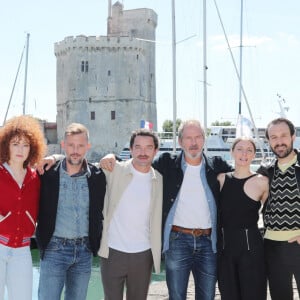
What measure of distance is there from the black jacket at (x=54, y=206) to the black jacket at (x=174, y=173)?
50 centimetres

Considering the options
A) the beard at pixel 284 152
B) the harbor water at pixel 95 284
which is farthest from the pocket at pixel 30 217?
the harbor water at pixel 95 284

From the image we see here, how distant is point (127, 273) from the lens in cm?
376

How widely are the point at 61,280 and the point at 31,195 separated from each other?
0.66 m

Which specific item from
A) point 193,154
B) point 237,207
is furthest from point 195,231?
point 193,154

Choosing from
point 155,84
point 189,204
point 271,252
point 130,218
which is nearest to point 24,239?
point 130,218

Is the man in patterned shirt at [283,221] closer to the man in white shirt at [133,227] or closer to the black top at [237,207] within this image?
the black top at [237,207]

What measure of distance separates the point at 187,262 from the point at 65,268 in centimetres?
95

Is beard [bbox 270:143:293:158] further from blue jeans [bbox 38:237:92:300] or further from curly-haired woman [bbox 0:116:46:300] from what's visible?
curly-haired woman [bbox 0:116:46:300]

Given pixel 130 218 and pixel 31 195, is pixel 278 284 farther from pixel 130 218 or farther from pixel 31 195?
pixel 31 195

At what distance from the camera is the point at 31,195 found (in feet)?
11.3

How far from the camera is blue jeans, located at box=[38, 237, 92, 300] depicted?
350 centimetres

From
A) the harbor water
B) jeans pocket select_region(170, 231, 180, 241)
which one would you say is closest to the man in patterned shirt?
jeans pocket select_region(170, 231, 180, 241)

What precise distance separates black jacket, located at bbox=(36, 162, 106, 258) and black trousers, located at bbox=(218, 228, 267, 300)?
984mm

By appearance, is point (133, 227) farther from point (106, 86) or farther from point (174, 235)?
point (106, 86)
